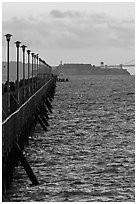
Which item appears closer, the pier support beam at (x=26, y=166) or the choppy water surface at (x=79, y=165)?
the choppy water surface at (x=79, y=165)

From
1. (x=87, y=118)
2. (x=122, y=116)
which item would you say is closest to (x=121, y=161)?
(x=87, y=118)

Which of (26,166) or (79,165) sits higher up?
(26,166)

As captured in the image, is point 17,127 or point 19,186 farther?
point 17,127

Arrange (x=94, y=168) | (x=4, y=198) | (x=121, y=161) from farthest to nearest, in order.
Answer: (x=121, y=161) → (x=94, y=168) → (x=4, y=198)

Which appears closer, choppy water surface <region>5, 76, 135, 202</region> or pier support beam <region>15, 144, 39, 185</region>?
choppy water surface <region>5, 76, 135, 202</region>

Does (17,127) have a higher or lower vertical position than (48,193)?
higher

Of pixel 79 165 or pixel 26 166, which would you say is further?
pixel 79 165

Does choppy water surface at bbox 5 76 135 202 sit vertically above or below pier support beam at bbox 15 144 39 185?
below

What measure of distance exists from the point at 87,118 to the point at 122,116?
3.86 m

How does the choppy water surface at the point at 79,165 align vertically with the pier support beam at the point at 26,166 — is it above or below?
below

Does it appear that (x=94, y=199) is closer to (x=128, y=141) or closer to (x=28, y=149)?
(x=28, y=149)

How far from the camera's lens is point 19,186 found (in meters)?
15.9

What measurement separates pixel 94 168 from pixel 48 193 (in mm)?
3888

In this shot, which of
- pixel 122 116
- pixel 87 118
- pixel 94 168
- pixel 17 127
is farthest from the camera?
pixel 122 116
